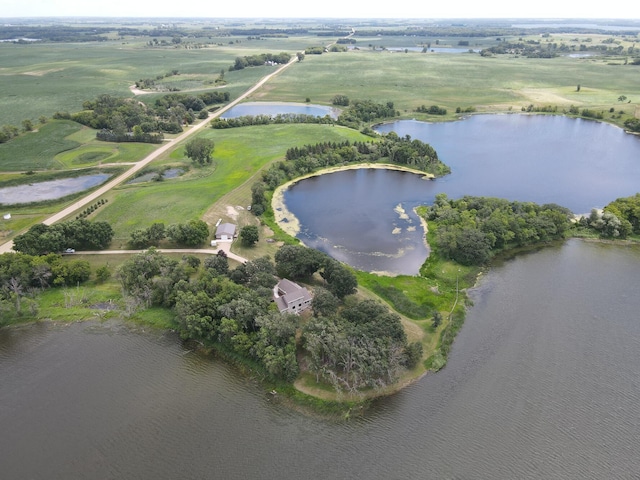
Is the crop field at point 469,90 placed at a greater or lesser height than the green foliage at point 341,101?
greater

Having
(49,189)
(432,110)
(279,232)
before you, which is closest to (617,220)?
(279,232)

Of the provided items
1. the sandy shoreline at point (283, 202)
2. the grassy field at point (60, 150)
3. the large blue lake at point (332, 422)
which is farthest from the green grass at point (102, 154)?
the large blue lake at point (332, 422)

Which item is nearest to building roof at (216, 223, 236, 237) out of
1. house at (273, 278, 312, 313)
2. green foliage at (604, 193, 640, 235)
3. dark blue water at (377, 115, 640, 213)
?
house at (273, 278, 312, 313)

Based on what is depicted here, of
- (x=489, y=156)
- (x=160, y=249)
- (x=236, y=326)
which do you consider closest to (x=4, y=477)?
(x=236, y=326)

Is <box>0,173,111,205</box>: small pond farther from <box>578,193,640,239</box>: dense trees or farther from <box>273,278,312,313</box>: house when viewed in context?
<box>578,193,640,239</box>: dense trees

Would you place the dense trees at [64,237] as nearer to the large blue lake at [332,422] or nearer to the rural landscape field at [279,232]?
the rural landscape field at [279,232]

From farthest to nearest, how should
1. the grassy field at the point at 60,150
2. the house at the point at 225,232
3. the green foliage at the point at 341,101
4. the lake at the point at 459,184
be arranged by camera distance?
the green foliage at the point at 341,101
the grassy field at the point at 60,150
the lake at the point at 459,184
the house at the point at 225,232
